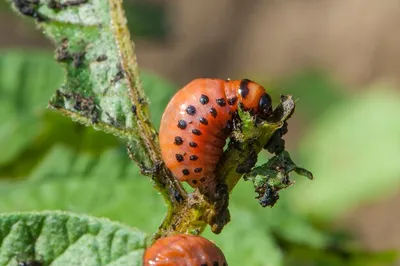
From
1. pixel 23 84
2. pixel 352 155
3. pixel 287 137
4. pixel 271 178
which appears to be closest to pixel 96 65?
pixel 271 178

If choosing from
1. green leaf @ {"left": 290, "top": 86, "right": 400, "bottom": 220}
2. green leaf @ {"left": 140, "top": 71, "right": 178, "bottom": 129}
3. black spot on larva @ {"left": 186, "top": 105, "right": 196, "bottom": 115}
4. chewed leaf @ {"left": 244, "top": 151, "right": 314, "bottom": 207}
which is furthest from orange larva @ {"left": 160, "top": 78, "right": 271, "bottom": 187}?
green leaf @ {"left": 290, "top": 86, "right": 400, "bottom": 220}

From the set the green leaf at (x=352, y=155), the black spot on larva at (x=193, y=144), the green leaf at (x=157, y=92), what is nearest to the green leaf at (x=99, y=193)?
the green leaf at (x=157, y=92)

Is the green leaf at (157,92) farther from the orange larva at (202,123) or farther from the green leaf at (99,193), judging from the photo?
the orange larva at (202,123)

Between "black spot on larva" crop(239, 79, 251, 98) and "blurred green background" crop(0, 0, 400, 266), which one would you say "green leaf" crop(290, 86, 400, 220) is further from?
"black spot on larva" crop(239, 79, 251, 98)

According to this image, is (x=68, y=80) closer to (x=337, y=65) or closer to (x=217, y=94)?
(x=217, y=94)

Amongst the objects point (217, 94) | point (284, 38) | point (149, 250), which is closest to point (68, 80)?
point (217, 94)
